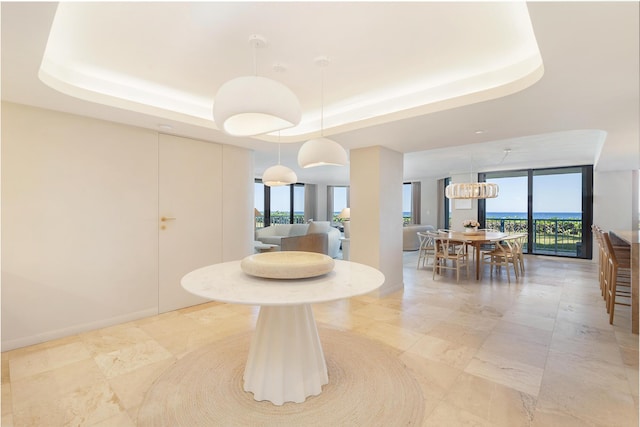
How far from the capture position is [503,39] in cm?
197

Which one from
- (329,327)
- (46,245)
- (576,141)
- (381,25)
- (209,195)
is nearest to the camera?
(381,25)

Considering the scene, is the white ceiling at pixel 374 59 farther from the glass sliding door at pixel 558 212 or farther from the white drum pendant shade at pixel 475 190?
the glass sliding door at pixel 558 212

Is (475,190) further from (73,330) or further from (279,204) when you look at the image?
(73,330)

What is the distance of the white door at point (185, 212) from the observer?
3.51 meters

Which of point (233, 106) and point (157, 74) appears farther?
point (157, 74)

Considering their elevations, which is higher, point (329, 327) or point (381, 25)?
point (381, 25)

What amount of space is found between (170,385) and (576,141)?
6171mm

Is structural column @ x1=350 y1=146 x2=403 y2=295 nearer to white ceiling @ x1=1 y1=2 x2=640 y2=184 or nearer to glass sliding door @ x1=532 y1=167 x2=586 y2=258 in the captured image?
white ceiling @ x1=1 y1=2 x2=640 y2=184

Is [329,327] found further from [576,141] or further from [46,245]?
[576,141]

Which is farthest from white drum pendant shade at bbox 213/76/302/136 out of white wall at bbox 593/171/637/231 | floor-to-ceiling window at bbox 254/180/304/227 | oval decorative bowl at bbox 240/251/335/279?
white wall at bbox 593/171/637/231

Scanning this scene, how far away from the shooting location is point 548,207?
284 inches

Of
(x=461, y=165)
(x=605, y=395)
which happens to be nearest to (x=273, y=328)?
(x=605, y=395)

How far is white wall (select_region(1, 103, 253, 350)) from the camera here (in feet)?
8.45

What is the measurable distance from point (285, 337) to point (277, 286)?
15.7 inches
